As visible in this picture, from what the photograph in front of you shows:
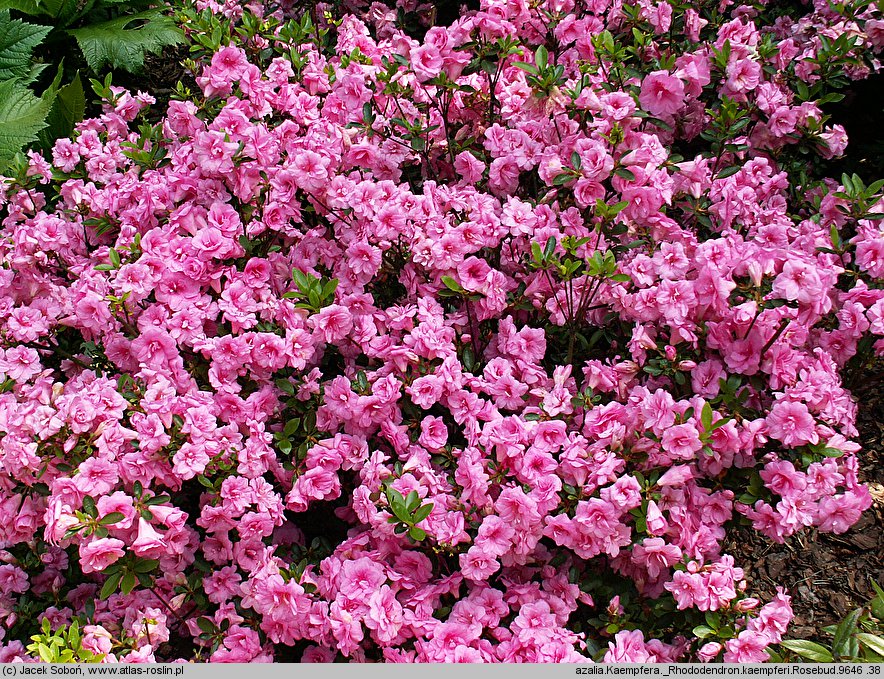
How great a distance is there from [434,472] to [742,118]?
149 centimetres

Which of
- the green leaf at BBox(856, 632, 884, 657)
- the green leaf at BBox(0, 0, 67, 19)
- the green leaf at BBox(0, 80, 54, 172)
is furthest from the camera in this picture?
the green leaf at BBox(0, 0, 67, 19)

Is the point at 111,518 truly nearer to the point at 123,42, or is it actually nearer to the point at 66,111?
the point at 66,111

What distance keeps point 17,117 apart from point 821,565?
3384 mm

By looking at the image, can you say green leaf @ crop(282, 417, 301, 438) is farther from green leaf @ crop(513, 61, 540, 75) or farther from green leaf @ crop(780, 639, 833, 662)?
green leaf @ crop(780, 639, 833, 662)

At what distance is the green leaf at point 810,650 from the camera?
169 cm

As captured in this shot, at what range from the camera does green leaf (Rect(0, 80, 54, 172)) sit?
2939mm

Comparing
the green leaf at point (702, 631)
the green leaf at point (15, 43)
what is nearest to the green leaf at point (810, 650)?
the green leaf at point (702, 631)

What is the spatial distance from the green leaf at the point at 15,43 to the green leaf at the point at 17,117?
228 mm

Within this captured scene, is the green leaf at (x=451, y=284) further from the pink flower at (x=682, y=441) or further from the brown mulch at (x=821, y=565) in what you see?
the brown mulch at (x=821, y=565)

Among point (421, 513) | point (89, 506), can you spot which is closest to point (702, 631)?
point (421, 513)

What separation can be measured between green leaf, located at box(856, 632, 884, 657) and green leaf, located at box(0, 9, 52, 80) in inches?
151

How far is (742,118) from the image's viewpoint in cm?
244

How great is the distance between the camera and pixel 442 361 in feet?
6.72

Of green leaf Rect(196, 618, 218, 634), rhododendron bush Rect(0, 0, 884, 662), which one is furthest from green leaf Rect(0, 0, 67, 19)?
green leaf Rect(196, 618, 218, 634)
